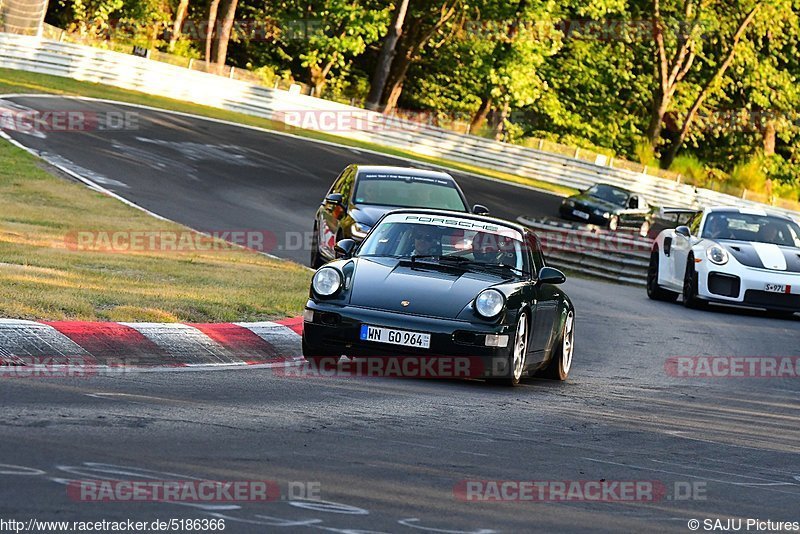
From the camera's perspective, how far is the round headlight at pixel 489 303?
10.1 m

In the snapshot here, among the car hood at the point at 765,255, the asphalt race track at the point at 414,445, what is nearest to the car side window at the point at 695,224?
the car hood at the point at 765,255

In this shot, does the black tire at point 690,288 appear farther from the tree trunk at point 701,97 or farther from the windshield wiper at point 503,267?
the tree trunk at point 701,97

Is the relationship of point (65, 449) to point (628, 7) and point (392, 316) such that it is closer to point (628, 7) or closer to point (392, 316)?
point (392, 316)

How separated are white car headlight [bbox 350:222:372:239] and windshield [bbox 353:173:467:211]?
691mm

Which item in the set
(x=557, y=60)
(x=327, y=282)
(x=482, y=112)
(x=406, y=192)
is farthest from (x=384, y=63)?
(x=327, y=282)

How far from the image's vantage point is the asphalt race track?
5652 mm

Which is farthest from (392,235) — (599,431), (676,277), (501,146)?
(501,146)

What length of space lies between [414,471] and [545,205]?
3148 centimetres

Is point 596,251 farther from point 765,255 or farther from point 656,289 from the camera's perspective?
point 765,255

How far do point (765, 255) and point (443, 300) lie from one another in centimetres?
959

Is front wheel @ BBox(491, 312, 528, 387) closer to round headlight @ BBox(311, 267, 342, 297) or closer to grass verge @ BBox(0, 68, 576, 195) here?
round headlight @ BBox(311, 267, 342, 297)

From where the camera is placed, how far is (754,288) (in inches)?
723

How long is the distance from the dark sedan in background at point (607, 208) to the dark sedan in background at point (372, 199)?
60.6 feet

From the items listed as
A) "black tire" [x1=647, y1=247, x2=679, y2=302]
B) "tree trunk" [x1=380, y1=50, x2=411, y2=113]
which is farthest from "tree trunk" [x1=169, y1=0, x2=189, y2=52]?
"black tire" [x1=647, y1=247, x2=679, y2=302]
